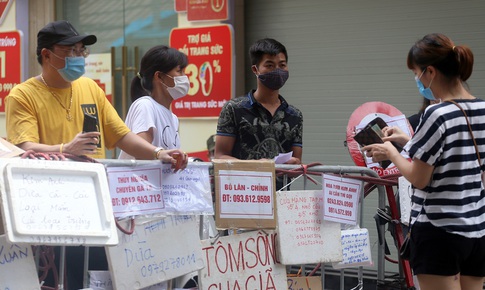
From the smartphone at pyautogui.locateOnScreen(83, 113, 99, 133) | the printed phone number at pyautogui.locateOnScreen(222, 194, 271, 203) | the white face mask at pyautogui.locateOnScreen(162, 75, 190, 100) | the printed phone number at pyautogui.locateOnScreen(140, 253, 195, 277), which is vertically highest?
the white face mask at pyautogui.locateOnScreen(162, 75, 190, 100)

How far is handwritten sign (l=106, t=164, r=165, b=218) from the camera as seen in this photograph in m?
4.30

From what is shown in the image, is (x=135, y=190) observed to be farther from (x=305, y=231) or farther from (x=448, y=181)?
(x=448, y=181)

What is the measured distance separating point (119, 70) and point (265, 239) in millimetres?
5995

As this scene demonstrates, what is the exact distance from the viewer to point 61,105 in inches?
197

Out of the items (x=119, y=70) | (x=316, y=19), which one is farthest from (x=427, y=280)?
(x=119, y=70)

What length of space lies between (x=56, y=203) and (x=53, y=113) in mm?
1269

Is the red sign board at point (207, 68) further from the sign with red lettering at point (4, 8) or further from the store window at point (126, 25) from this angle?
the sign with red lettering at point (4, 8)

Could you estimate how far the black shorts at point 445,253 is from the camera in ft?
14.3

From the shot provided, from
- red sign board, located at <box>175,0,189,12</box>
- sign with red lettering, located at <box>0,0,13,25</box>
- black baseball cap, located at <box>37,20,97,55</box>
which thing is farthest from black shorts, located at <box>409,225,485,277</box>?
sign with red lettering, located at <box>0,0,13,25</box>

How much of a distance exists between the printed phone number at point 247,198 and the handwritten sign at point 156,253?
0.27 metres

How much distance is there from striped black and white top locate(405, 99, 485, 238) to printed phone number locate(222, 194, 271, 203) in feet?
3.16

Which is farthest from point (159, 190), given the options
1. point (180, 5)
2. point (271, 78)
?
point (180, 5)

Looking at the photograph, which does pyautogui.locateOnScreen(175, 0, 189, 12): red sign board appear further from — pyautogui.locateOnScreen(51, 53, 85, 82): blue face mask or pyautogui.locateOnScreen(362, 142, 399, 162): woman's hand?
pyautogui.locateOnScreen(362, 142, 399, 162): woman's hand

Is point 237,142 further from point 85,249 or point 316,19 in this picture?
point 316,19
